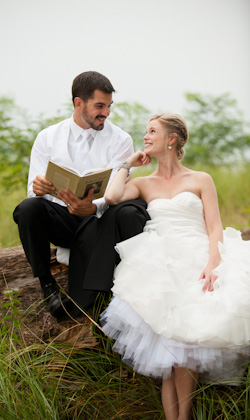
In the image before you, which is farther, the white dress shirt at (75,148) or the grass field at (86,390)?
the white dress shirt at (75,148)

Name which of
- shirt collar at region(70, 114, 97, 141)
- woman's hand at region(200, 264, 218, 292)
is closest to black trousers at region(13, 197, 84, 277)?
shirt collar at region(70, 114, 97, 141)

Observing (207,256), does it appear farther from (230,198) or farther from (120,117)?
(230,198)

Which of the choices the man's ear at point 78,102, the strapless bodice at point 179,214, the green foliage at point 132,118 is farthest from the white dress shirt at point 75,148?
the green foliage at point 132,118

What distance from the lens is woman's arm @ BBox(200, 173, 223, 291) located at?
287 centimetres

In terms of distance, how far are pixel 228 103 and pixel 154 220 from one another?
8.82m

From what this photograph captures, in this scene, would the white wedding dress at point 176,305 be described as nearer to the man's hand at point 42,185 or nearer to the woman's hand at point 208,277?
the woman's hand at point 208,277

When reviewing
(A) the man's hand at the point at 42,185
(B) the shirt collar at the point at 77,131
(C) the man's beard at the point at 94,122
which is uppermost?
(C) the man's beard at the point at 94,122

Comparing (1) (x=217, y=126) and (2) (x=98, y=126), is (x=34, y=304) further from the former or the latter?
(1) (x=217, y=126)

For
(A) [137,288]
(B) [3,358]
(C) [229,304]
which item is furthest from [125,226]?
(B) [3,358]

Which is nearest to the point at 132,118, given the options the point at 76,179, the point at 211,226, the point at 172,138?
the point at 172,138

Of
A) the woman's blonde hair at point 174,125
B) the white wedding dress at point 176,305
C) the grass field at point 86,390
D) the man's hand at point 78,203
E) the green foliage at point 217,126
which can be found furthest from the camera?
the green foliage at point 217,126

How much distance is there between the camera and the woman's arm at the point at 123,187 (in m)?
3.35

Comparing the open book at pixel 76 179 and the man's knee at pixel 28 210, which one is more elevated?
the open book at pixel 76 179

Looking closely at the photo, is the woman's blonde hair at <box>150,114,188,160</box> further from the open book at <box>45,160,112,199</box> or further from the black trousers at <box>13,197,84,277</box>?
the black trousers at <box>13,197,84,277</box>
